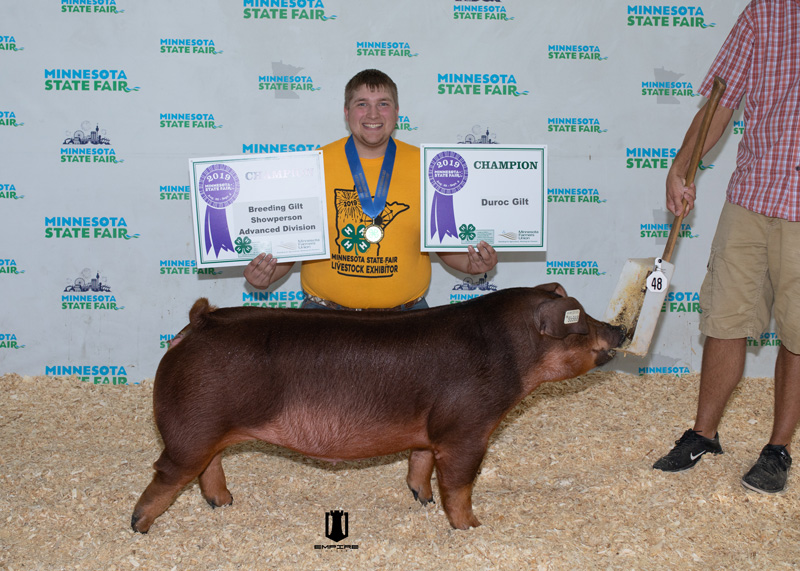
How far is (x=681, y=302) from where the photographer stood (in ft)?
21.4

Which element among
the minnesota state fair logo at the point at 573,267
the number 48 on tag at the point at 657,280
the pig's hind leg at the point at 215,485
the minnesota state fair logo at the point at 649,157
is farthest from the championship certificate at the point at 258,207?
the minnesota state fair logo at the point at 649,157

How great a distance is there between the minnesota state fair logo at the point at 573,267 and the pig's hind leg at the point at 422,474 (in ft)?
9.91

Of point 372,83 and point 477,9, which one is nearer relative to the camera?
point 372,83

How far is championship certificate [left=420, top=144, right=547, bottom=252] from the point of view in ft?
13.6

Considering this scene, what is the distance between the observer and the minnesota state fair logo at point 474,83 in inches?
238

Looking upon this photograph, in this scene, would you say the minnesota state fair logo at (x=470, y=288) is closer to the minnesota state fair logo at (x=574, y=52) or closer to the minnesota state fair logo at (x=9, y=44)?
the minnesota state fair logo at (x=574, y=52)

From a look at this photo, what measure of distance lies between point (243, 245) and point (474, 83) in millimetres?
3016

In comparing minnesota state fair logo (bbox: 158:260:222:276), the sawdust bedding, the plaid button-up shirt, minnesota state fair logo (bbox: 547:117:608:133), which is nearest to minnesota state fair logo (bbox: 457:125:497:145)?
minnesota state fair logo (bbox: 547:117:608:133)

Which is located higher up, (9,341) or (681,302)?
(681,302)

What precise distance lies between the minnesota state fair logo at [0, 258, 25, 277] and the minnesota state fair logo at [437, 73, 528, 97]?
4139 mm

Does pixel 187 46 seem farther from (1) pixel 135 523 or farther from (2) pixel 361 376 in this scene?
(1) pixel 135 523

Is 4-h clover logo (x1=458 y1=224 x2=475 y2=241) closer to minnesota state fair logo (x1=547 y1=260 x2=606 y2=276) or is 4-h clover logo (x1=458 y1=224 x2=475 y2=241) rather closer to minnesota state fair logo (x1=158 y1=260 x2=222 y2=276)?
minnesota state fair logo (x1=547 y1=260 x2=606 y2=276)

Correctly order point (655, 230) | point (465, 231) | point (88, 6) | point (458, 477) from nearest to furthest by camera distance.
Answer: point (458, 477), point (465, 231), point (88, 6), point (655, 230)

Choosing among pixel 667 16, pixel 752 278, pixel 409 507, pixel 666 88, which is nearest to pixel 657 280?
pixel 752 278
